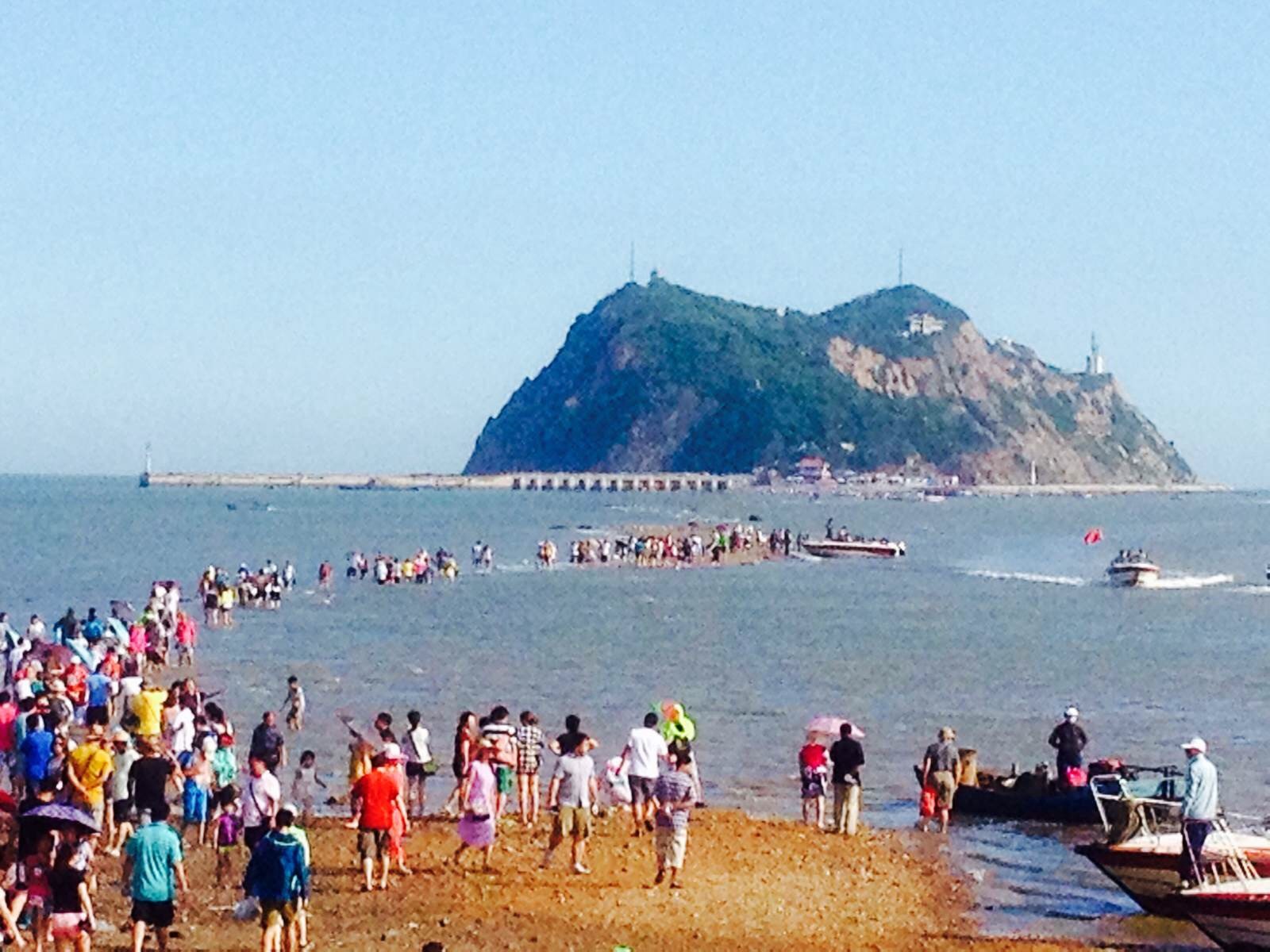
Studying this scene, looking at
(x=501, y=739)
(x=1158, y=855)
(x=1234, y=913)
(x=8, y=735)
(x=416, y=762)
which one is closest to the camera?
(x=1234, y=913)

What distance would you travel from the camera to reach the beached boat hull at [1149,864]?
18734mm

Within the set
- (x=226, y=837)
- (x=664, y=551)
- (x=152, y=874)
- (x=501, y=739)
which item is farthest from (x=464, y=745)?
(x=664, y=551)

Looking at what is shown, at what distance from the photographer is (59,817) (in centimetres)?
1435

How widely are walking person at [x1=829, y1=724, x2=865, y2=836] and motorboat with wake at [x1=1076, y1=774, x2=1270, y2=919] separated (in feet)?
9.65

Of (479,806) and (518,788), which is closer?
(479,806)

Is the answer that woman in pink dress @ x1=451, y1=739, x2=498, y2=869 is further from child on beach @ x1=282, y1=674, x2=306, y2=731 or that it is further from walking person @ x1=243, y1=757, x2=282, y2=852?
child on beach @ x1=282, y1=674, x2=306, y2=731

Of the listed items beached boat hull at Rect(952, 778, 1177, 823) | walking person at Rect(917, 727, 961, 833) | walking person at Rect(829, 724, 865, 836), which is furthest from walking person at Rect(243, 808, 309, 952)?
beached boat hull at Rect(952, 778, 1177, 823)

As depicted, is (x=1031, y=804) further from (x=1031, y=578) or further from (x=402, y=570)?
(x=1031, y=578)

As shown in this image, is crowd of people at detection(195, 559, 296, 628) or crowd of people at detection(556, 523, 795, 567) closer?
crowd of people at detection(195, 559, 296, 628)

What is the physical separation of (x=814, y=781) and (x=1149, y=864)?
16.7ft

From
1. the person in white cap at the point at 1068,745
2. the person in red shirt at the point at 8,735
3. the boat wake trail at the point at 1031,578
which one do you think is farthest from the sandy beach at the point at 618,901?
the boat wake trail at the point at 1031,578

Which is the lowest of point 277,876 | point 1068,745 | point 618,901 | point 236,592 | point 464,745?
point 618,901

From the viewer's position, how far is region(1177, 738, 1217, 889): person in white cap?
17312 millimetres

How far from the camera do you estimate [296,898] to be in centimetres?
1453
